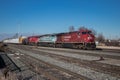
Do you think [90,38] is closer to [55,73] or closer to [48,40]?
[48,40]

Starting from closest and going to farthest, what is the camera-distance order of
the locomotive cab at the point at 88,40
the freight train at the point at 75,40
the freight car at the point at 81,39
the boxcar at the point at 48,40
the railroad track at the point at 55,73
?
1. the railroad track at the point at 55,73
2. the locomotive cab at the point at 88,40
3. the freight car at the point at 81,39
4. the freight train at the point at 75,40
5. the boxcar at the point at 48,40

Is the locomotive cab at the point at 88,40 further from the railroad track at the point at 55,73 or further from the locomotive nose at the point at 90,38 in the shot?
the railroad track at the point at 55,73

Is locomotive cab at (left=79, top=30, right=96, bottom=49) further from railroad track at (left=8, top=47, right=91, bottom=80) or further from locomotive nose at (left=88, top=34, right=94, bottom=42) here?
railroad track at (left=8, top=47, right=91, bottom=80)

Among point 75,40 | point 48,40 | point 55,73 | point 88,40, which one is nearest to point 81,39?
point 88,40

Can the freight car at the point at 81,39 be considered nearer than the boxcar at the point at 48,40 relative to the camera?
Yes

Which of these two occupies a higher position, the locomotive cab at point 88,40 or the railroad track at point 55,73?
the locomotive cab at point 88,40

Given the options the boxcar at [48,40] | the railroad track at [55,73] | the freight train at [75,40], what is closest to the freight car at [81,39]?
the freight train at [75,40]

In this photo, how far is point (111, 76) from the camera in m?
8.76

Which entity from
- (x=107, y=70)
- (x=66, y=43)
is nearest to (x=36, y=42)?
(x=66, y=43)

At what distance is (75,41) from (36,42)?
83.2 feet

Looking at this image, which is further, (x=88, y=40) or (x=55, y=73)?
(x=88, y=40)

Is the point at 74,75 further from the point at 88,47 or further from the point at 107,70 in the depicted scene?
the point at 88,47

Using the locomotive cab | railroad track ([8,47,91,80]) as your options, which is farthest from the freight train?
railroad track ([8,47,91,80])

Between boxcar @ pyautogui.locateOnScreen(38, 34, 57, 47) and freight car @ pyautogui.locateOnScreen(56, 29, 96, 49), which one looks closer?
freight car @ pyautogui.locateOnScreen(56, 29, 96, 49)
